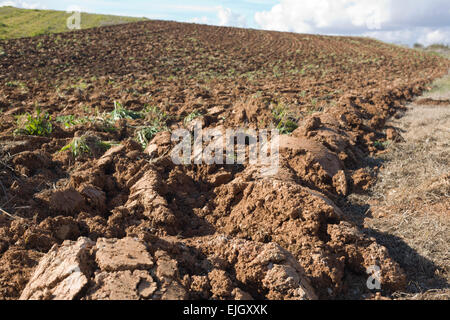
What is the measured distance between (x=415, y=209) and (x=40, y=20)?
31531 millimetres

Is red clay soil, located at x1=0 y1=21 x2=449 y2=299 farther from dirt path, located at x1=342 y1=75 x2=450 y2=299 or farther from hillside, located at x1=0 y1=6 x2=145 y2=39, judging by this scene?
hillside, located at x1=0 y1=6 x2=145 y2=39

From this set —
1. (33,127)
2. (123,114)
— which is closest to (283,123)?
(123,114)

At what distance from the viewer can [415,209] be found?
3.24 m

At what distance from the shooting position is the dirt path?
8.15 feet

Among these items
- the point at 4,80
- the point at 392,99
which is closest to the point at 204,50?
the point at 4,80

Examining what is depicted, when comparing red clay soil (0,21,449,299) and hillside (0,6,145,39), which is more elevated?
hillside (0,6,145,39)

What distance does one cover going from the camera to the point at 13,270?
2143 mm

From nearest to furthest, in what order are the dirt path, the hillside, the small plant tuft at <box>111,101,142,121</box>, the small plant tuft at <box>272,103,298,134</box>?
the dirt path, the small plant tuft at <box>272,103,298,134</box>, the small plant tuft at <box>111,101,142,121</box>, the hillside

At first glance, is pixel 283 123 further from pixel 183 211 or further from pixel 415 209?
pixel 183 211

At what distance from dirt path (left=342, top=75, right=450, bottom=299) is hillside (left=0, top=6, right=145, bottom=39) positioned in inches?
907

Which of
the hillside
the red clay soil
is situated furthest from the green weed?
the hillside

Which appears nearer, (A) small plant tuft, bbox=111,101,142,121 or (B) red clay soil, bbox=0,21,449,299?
(B) red clay soil, bbox=0,21,449,299
